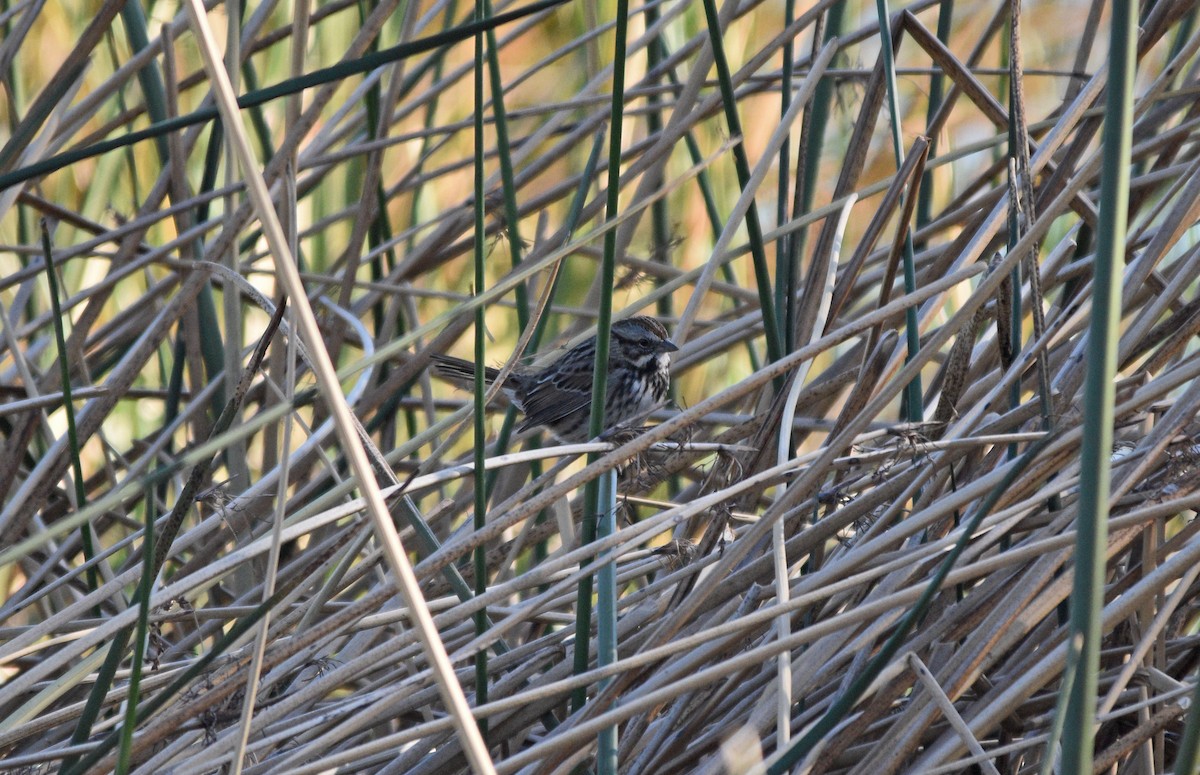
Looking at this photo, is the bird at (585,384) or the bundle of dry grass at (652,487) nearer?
the bundle of dry grass at (652,487)

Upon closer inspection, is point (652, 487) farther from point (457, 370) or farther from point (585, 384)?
point (585, 384)

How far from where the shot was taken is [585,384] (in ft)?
15.2

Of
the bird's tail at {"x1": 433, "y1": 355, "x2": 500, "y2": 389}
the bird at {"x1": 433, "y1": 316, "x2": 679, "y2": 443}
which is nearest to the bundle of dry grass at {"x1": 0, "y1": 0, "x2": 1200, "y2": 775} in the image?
the bird's tail at {"x1": 433, "y1": 355, "x2": 500, "y2": 389}

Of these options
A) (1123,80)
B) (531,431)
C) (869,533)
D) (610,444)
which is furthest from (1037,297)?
(531,431)

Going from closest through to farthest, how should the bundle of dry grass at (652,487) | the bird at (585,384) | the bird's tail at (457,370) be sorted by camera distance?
the bundle of dry grass at (652,487), the bird's tail at (457,370), the bird at (585,384)

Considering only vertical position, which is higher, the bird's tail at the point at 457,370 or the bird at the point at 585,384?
the bird's tail at the point at 457,370

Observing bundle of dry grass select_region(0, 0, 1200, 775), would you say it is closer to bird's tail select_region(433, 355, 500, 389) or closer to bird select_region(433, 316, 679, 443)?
bird's tail select_region(433, 355, 500, 389)

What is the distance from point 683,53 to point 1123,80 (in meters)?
2.45

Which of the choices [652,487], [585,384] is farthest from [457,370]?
[652,487]

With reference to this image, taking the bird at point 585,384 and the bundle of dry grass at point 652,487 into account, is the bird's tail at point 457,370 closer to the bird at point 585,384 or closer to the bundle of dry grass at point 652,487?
the bird at point 585,384

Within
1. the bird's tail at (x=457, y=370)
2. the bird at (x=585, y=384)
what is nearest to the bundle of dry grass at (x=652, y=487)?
the bird's tail at (x=457, y=370)

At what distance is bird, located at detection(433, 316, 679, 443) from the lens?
165 inches

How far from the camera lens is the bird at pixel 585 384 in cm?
420

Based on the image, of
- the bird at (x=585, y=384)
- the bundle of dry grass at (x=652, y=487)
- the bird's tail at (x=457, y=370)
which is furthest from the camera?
the bird at (x=585, y=384)
